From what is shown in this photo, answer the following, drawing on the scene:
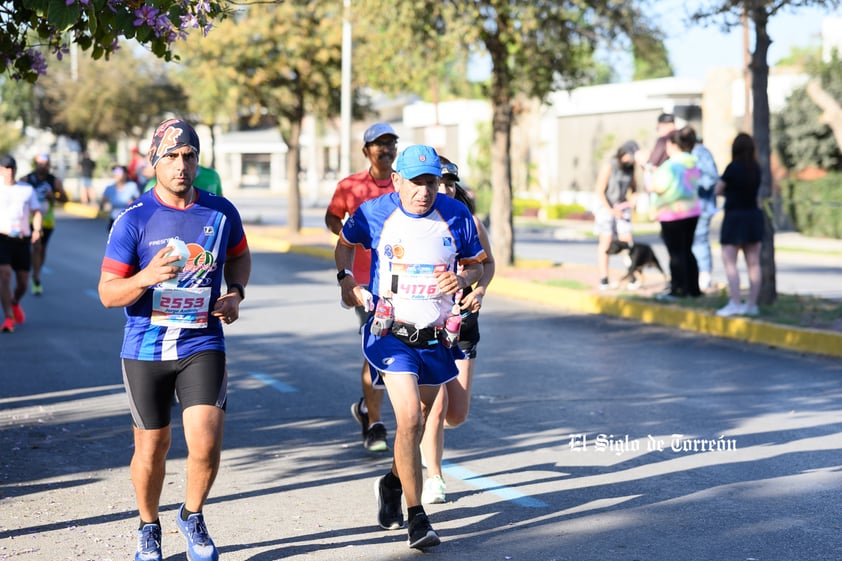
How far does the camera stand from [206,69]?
3047cm

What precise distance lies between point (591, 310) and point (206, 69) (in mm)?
16726

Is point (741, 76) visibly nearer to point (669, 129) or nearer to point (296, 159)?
point (296, 159)

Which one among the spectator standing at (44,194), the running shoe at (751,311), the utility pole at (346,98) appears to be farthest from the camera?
the utility pole at (346,98)

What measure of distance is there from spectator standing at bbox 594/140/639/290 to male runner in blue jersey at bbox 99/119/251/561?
11.2 meters

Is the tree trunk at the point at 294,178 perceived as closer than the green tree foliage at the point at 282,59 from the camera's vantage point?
No

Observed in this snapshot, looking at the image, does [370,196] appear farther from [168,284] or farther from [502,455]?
[168,284]

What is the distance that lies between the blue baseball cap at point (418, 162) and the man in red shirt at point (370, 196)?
75.5 inches

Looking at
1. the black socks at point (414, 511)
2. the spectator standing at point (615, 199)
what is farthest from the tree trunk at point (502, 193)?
the black socks at point (414, 511)

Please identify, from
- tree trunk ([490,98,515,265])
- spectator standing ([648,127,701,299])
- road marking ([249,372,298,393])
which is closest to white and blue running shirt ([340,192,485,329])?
road marking ([249,372,298,393])

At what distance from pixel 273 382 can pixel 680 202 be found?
620 cm

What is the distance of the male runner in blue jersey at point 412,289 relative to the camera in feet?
19.8

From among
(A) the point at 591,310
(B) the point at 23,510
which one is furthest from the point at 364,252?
(A) the point at 591,310

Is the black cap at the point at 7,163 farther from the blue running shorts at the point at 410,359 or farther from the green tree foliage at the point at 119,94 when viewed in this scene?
the green tree foliage at the point at 119,94

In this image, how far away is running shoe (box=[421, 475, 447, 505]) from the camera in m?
6.80
